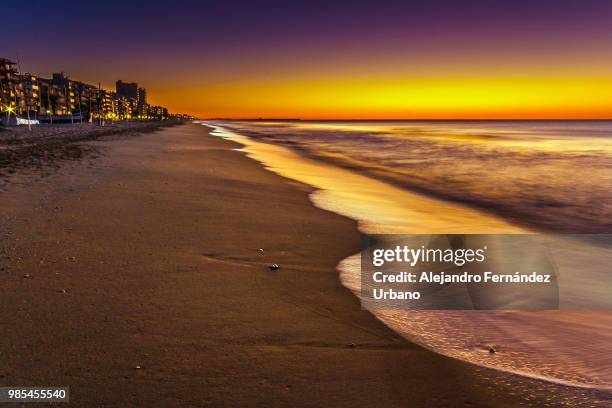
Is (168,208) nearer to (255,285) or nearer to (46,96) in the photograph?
(255,285)

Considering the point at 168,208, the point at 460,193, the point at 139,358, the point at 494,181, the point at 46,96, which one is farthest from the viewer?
the point at 46,96

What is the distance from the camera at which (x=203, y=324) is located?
423 centimetres

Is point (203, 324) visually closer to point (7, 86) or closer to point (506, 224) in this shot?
point (506, 224)

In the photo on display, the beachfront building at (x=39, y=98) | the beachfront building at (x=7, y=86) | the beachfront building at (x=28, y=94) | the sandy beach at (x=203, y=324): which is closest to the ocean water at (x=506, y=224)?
the sandy beach at (x=203, y=324)

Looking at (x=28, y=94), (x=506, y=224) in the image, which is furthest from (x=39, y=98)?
(x=506, y=224)

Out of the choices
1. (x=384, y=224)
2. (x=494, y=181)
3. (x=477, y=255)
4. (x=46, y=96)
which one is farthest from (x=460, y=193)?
(x=46, y=96)

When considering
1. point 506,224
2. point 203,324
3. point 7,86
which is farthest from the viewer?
point 7,86

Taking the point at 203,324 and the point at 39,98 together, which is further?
the point at 39,98

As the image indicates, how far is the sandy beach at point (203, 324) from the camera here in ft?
10.7

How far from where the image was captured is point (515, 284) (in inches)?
235

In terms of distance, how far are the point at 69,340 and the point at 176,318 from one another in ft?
3.06

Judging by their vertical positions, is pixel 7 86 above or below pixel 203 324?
above

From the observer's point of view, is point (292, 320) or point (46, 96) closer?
point (292, 320)

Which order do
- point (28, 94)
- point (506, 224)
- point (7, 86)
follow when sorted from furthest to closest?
1. point (28, 94)
2. point (7, 86)
3. point (506, 224)
